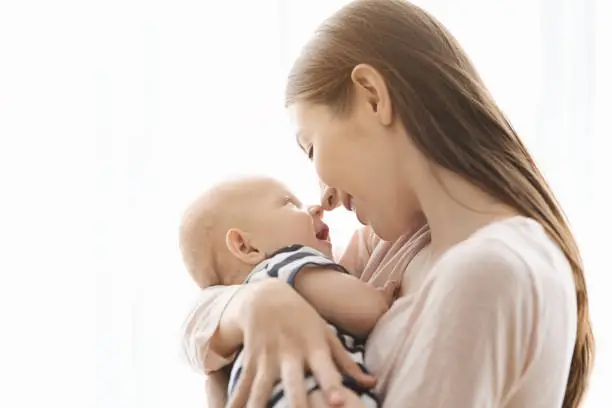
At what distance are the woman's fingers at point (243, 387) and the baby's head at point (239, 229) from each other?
0.20 meters

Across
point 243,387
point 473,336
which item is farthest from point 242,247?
point 473,336

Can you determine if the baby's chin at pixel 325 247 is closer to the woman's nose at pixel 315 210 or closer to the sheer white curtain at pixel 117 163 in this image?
the woman's nose at pixel 315 210

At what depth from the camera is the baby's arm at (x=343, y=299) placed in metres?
1.28

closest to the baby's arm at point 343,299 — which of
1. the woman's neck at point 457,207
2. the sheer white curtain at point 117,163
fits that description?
the woman's neck at point 457,207

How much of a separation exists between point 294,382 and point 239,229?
0.30 metres

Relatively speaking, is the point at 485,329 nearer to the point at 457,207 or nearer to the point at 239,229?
the point at 457,207

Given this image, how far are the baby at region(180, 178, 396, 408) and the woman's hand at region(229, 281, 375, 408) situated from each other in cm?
4

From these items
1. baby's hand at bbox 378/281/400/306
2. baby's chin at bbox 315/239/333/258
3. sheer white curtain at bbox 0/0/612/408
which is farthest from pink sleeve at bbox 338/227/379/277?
sheer white curtain at bbox 0/0/612/408

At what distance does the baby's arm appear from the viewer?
1.28 metres

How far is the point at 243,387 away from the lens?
1.24m

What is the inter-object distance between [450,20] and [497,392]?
3.72 feet

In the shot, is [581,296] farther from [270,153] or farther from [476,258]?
[270,153]

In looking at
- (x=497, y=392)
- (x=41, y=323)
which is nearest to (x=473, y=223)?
(x=497, y=392)

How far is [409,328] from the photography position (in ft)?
3.94
